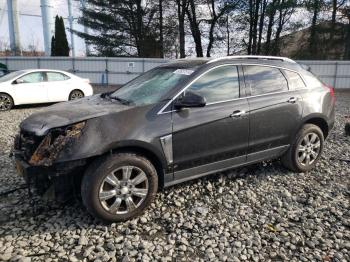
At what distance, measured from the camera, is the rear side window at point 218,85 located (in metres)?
3.96

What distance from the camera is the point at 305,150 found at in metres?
4.92

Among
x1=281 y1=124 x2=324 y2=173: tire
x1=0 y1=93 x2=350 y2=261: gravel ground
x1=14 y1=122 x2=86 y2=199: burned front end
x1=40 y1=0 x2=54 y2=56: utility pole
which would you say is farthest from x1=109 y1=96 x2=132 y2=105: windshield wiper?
x1=40 y1=0 x2=54 y2=56: utility pole

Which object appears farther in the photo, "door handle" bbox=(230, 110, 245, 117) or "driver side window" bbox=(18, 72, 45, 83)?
"driver side window" bbox=(18, 72, 45, 83)

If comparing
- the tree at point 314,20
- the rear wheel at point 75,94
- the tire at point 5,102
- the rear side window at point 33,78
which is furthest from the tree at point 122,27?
the tire at point 5,102

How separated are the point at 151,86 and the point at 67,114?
45.2 inches

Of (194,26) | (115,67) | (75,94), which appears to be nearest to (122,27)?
(194,26)

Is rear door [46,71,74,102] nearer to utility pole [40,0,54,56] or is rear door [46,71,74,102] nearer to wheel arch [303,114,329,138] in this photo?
wheel arch [303,114,329,138]

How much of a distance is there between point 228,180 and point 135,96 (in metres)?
1.76

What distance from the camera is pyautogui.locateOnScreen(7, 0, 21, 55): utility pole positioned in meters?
30.8

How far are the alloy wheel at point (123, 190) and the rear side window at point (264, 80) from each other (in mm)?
1885

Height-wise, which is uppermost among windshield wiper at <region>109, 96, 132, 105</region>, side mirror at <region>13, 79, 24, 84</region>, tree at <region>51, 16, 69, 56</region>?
tree at <region>51, 16, 69, 56</region>

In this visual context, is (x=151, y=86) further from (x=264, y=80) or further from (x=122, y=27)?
(x=122, y=27)

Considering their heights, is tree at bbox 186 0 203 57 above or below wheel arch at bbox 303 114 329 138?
above

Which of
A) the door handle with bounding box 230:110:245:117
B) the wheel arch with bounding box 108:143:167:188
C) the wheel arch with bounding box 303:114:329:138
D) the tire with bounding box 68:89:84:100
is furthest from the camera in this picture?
the tire with bounding box 68:89:84:100
